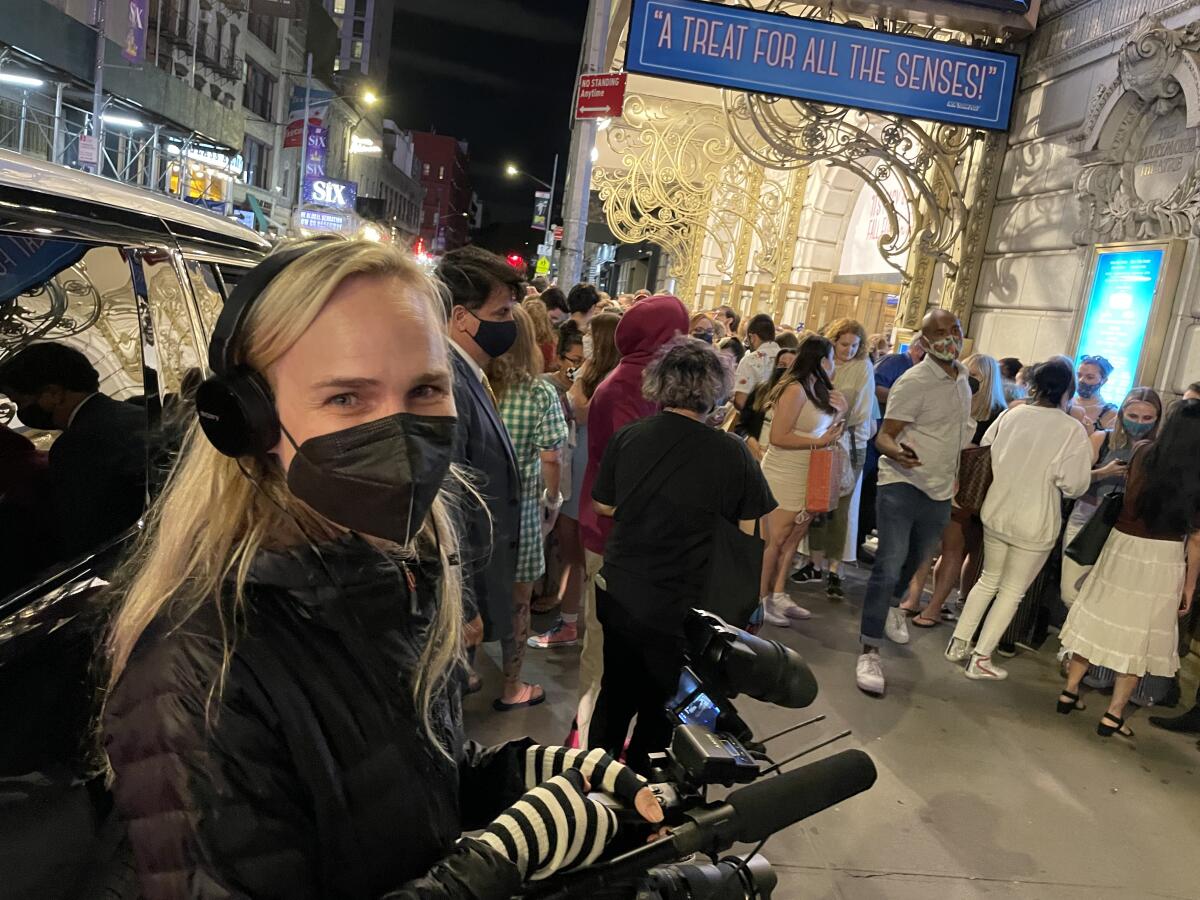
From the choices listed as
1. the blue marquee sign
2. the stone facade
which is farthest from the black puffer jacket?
the blue marquee sign

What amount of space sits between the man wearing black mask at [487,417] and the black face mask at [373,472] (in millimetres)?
1624

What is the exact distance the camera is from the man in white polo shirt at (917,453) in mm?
4652

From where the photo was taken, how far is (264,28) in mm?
34625

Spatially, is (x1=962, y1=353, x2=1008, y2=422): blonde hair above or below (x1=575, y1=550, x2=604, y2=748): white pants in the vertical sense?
above

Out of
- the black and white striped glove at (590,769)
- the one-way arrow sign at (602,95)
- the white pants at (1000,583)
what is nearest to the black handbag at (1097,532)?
the white pants at (1000,583)

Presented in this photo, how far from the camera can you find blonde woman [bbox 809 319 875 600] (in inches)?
234

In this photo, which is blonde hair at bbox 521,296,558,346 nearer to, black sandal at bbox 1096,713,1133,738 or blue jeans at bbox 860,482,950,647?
blue jeans at bbox 860,482,950,647

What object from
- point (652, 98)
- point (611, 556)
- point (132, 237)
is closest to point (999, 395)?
point (611, 556)

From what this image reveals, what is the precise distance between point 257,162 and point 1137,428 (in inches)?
1504

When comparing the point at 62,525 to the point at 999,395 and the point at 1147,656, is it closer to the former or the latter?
the point at 1147,656

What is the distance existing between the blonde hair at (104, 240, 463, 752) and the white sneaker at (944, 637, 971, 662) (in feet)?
15.6

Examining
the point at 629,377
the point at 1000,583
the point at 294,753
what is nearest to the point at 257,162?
the point at 629,377

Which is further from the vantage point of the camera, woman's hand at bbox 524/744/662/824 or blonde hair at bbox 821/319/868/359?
blonde hair at bbox 821/319/868/359

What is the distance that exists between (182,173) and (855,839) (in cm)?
2700
